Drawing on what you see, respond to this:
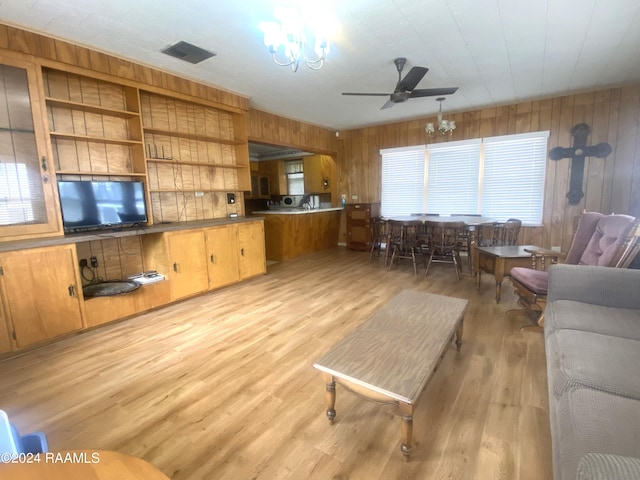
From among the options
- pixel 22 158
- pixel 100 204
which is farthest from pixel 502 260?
pixel 22 158

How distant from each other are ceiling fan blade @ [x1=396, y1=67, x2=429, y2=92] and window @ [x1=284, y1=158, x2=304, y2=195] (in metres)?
4.81

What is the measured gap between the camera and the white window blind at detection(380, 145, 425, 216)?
596cm

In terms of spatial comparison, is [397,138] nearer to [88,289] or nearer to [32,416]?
[88,289]

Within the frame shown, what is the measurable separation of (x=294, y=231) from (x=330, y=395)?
4.33m

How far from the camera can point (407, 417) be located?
4.36 ft

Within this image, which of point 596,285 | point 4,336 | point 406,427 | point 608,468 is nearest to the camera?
point 608,468

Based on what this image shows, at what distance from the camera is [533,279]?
2.62m

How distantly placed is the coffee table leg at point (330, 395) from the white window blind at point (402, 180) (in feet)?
16.7

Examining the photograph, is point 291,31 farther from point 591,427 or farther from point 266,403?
point 591,427

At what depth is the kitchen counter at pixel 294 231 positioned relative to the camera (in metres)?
5.59

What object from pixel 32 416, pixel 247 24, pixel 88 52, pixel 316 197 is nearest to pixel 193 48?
pixel 247 24

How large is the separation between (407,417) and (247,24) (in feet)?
9.89

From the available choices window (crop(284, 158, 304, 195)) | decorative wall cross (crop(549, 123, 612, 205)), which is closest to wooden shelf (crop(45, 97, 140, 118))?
window (crop(284, 158, 304, 195))

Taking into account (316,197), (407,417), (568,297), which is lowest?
(407,417)
